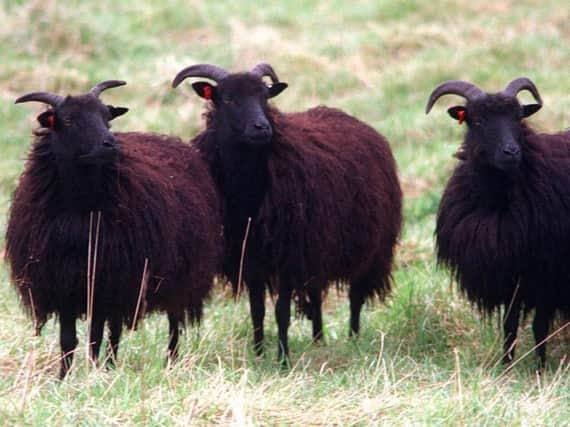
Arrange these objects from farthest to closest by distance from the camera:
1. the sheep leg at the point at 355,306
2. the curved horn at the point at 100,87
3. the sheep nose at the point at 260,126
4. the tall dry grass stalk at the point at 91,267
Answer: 1. the sheep leg at the point at 355,306
2. the sheep nose at the point at 260,126
3. the curved horn at the point at 100,87
4. the tall dry grass stalk at the point at 91,267

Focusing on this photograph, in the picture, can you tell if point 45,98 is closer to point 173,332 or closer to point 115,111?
point 115,111

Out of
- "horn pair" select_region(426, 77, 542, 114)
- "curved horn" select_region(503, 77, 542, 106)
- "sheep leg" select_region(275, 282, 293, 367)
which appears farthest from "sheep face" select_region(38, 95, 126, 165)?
"curved horn" select_region(503, 77, 542, 106)

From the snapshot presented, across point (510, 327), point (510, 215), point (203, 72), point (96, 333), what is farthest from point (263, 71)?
point (510, 327)

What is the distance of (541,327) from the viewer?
790cm

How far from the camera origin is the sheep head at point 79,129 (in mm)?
6973

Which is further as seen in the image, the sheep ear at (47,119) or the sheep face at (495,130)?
the sheep face at (495,130)

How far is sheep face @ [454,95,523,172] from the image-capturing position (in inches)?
298

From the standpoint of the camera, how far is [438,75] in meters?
14.9

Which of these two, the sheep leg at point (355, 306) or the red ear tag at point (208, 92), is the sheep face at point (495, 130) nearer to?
the red ear tag at point (208, 92)

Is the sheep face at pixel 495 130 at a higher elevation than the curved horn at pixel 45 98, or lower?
lower

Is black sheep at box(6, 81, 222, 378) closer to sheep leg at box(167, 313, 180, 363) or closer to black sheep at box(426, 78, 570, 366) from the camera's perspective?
sheep leg at box(167, 313, 180, 363)

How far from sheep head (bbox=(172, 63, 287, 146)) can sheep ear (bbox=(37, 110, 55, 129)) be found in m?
1.32

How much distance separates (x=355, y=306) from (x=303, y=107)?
5747mm

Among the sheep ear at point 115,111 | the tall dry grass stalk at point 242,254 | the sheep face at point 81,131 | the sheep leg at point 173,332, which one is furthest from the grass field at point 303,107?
the sheep ear at point 115,111
